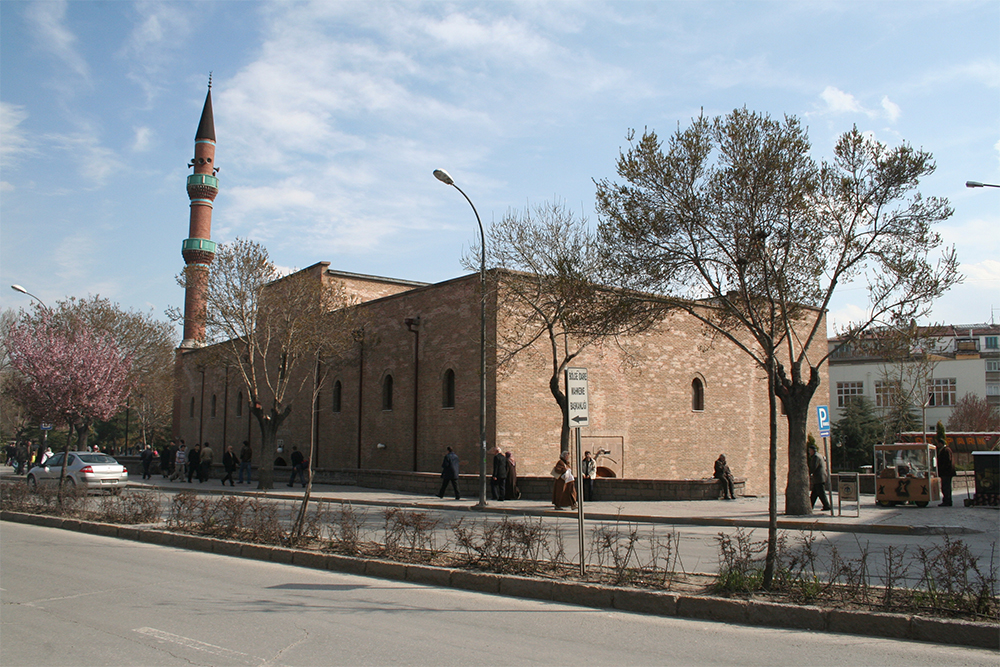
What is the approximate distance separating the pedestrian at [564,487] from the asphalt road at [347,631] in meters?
9.99

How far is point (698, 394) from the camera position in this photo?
32.2m

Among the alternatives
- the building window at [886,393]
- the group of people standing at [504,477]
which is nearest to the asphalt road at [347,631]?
the group of people standing at [504,477]

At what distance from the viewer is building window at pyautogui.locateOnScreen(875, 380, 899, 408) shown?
41.7 m

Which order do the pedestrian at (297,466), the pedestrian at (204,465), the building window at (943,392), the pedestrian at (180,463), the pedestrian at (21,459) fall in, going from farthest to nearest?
the building window at (943,392) → the pedestrian at (21,459) → the pedestrian at (180,463) → the pedestrian at (204,465) → the pedestrian at (297,466)

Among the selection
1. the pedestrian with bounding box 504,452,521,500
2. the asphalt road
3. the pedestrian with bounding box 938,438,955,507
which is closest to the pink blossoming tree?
the pedestrian with bounding box 504,452,521,500

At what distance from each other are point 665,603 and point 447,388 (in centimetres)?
2031

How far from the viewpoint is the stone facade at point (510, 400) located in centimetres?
2586

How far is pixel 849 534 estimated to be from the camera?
1394 centimetres

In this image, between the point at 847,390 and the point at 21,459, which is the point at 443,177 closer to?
the point at 21,459

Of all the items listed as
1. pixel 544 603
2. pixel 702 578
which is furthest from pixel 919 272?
pixel 544 603

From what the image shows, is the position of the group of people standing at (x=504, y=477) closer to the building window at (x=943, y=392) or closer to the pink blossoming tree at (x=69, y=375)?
the pink blossoming tree at (x=69, y=375)

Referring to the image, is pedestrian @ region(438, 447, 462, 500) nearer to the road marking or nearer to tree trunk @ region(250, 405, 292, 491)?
tree trunk @ region(250, 405, 292, 491)

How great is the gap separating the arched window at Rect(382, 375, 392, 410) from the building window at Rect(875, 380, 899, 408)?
26941 mm

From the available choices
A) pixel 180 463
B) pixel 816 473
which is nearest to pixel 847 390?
pixel 816 473
